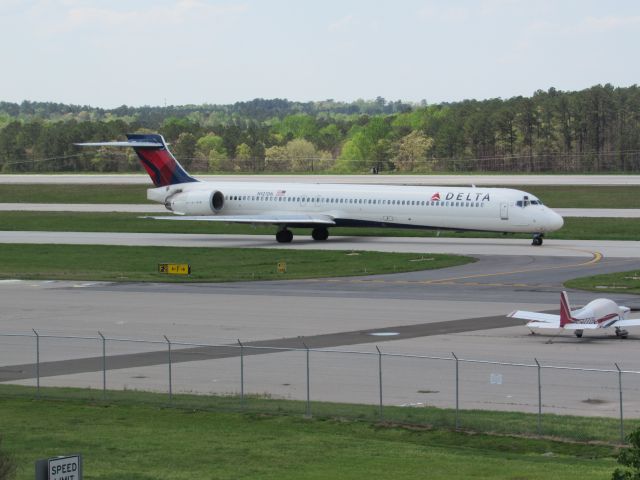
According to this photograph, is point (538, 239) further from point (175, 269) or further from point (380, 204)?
point (175, 269)

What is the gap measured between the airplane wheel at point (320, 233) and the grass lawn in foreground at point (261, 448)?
145 ft

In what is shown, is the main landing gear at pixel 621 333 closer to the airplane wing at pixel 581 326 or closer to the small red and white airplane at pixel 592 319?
the small red and white airplane at pixel 592 319

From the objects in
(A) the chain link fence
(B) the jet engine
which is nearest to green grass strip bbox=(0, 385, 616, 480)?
(A) the chain link fence

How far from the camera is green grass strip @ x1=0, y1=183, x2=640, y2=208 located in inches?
4055

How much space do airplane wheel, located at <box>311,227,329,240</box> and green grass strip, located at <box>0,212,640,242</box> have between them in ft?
12.2

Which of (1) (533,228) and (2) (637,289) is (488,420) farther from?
(1) (533,228)

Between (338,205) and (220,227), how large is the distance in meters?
15.3

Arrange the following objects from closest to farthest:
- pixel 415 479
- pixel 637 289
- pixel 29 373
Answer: pixel 415 479 → pixel 29 373 → pixel 637 289

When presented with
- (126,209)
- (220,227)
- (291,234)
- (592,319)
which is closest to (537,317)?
(592,319)

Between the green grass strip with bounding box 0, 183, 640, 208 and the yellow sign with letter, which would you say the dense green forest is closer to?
the green grass strip with bounding box 0, 183, 640, 208

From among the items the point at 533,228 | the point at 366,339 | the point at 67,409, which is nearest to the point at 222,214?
the point at 533,228

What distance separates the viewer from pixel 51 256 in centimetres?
6462

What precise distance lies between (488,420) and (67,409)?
9.60 meters

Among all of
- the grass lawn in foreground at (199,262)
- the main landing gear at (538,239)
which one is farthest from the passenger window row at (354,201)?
the grass lawn in foreground at (199,262)
